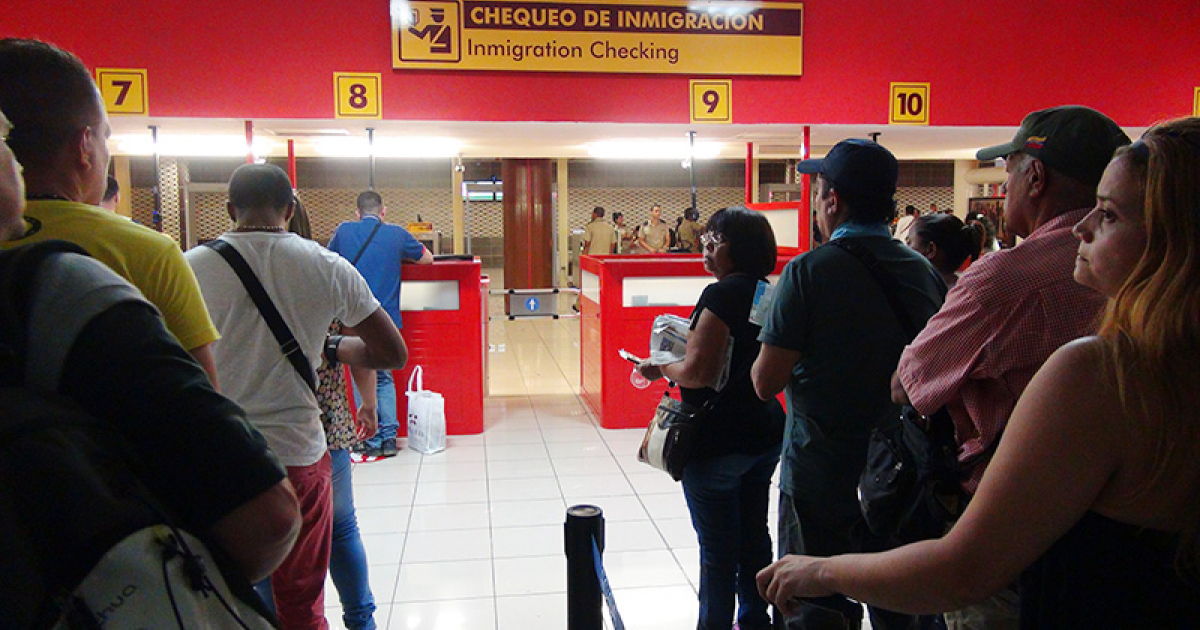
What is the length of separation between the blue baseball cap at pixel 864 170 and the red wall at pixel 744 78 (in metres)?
3.75

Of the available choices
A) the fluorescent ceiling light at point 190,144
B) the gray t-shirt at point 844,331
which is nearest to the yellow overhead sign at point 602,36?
the fluorescent ceiling light at point 190,144

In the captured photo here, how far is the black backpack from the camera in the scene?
68cm

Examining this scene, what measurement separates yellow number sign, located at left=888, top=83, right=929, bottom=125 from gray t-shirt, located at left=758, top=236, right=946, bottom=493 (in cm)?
432

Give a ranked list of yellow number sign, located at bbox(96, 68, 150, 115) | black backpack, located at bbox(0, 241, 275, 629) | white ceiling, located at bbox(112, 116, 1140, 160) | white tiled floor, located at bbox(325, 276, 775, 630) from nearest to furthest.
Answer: black backpack, located at bbox(0, 241, 275, 629)
white tiled floor, located at bbox(325, 276, 775, 630)
yellow number sign, located at bbox(96, 68, 150, 115)
white ceiling, located at bbox(112, 116, 1140, 160)

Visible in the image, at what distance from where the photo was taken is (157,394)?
79cm

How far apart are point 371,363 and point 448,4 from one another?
383cm

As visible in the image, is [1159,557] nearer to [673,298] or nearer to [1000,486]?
[1000,486]

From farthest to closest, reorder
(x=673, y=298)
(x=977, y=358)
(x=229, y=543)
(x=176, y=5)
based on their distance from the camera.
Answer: (x=673, y=298) < (x=176, y=5) < (x=977, y=358) < (x=229, y=543)

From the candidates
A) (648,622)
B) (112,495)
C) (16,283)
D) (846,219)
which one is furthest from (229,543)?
(648,622)

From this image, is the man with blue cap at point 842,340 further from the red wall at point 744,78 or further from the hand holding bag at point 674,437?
the red wall at point 744,78

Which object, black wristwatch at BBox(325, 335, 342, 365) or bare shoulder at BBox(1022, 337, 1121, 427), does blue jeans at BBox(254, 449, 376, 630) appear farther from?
bare shoulder at BBox(1022, 337, 1121, 427)

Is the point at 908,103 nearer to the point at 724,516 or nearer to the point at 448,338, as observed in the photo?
the point at 448,338

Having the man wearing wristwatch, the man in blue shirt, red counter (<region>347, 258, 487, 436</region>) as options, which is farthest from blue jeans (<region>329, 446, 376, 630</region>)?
red counter (<region>347, 258, 487, 436</region>)

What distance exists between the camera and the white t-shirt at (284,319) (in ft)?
6.62
